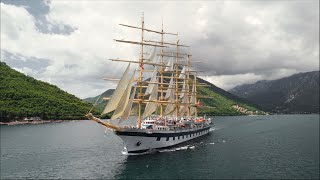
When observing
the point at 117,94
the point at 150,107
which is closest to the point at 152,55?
the point at 150,107

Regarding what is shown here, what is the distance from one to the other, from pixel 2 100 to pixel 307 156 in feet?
626

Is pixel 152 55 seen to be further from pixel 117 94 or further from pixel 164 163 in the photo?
pixel 164 163

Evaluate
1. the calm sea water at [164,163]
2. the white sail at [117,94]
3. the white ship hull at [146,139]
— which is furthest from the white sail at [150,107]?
the white sail at [117,94]

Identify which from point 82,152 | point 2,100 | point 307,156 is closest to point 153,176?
point 82,152

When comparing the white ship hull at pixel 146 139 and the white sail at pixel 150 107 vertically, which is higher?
the white sail at pixel 150 107

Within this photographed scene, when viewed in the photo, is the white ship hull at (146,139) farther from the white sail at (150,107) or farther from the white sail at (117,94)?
the white sail at (150,107)

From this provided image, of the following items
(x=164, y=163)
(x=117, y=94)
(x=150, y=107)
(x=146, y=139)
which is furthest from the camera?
(x=150, y=107)

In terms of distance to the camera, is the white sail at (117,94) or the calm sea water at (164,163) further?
the white sail at (117,94)

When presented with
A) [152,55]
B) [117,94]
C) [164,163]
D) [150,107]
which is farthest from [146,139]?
[152,55]

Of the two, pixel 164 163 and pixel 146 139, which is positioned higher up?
pixel 146 139

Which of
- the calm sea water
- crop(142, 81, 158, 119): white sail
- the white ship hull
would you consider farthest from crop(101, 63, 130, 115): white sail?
crop(142, 81, 158, 119): white sail

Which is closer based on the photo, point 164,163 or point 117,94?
point 164,163

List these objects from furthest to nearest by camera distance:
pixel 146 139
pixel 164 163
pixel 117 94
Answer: pixel 146 139 < pixel 117 94 < pixel 164 163

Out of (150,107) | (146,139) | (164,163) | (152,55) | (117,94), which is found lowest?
(164,163)
